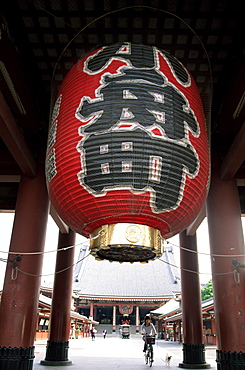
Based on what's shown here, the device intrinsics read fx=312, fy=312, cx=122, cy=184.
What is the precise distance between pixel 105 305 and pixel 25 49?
31.3m

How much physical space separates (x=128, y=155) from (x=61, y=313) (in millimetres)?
8221

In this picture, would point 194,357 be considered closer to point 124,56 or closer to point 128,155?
point 128,155

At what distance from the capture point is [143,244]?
2850 mm

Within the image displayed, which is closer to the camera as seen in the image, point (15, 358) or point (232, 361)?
point (232, 361)

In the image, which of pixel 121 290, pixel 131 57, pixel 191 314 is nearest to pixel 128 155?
pixel 131 57

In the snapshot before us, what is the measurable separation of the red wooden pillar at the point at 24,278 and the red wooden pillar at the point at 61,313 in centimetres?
244

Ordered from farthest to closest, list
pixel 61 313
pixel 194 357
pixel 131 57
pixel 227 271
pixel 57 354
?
pixel 61 313 < pixel 57 354 < pixel 194 357 < pixel 227 271 < pixel 131 57

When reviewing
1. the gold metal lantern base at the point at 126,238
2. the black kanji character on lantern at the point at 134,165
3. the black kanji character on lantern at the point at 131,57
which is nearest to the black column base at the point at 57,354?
the gold metal lantern base at the point at 126,238

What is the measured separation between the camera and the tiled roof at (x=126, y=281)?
106 feet

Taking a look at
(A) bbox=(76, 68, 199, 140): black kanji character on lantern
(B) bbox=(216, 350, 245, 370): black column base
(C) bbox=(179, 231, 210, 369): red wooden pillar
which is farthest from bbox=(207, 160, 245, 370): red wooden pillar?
(A) bbox=(76, 68, 199, 140): black kanji character on lantern

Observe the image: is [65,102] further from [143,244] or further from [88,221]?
[143,244]

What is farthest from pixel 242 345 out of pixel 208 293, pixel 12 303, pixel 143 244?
pixel 208 293

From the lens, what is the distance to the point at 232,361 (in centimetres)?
529

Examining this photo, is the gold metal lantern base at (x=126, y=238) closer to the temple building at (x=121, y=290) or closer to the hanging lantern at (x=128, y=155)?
the hanging lantern at (x=128, y=155)
